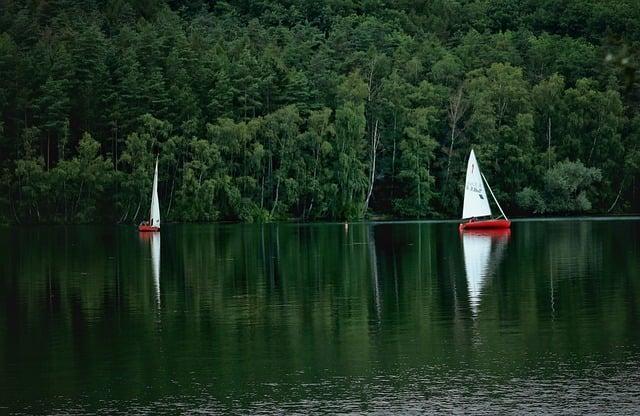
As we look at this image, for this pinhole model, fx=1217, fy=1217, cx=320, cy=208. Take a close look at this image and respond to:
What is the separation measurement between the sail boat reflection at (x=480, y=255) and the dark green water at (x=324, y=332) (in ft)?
0.70

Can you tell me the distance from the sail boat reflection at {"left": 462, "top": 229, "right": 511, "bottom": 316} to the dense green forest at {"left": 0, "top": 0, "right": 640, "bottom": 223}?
31.0 metres

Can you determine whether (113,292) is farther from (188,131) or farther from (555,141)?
(555,141)

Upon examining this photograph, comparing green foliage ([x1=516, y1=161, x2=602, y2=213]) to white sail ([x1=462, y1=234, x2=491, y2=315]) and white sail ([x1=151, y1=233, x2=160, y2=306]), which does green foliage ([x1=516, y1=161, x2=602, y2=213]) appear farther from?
white sail ([x1=151, y1=233, x2=160, y2=306])

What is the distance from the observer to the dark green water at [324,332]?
73.7ft

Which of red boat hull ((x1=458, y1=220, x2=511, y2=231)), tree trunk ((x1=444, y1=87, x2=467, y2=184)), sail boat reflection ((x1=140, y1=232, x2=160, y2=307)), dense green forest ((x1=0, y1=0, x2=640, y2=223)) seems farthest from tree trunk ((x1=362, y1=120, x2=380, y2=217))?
red boat hull ((x1=458, y1=220, x2=511, y2=231))

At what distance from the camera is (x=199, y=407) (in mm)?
21766

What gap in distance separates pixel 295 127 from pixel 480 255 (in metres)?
53.3

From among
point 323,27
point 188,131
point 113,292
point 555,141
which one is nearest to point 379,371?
point 113,292

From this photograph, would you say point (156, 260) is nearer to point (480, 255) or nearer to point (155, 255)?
point (155, 255)

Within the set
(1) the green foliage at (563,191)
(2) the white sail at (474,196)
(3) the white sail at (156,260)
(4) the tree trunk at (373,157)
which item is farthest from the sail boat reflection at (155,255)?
(1) the green foliage at (563,191)

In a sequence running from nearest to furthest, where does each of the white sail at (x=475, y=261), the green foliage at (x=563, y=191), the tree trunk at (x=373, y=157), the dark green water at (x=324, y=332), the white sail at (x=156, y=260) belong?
the dark green water at (x=324, y=332) < the white sail at (x=475, y=261) < the white sail at (x=156, y=260) < the green foliage at (x=563, y=191) < the tree trunk at (x=373, y=157)

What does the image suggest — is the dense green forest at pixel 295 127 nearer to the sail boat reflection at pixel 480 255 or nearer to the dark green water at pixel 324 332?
the sail boat reflection at pixel 480 255

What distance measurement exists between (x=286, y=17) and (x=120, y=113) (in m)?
43.5

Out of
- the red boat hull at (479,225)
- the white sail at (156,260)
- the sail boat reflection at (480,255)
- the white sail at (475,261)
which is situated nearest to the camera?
the white sail at (475,261)
